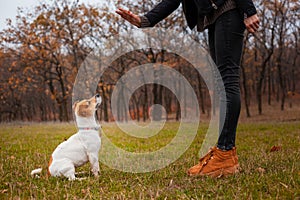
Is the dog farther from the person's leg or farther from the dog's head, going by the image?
the person's leg

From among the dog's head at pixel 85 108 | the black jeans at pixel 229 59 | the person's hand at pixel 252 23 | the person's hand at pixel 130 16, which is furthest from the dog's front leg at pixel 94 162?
the person's hand at pixel 252 23

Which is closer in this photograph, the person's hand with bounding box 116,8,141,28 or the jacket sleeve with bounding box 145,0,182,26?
the person's hand with bounding box 116,8,141,28

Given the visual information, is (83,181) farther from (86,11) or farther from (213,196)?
(86,11)

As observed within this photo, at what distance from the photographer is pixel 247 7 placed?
3203mm

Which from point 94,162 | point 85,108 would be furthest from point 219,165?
point 85,108

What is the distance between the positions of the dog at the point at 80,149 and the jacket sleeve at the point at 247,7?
2091 millimetres

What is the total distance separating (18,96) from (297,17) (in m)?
31.4

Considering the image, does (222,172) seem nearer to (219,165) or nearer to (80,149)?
(219,165)

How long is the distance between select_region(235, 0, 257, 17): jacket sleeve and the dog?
2.09 metres

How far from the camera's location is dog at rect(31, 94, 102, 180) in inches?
A: 138

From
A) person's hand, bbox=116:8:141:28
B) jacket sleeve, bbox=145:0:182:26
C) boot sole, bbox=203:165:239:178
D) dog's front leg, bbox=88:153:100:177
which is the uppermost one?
jacket sleeve, bbox=145:0:182:26

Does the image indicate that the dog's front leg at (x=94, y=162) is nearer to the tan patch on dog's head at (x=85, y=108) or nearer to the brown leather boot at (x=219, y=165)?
the tan patch on dog's head at (x=85, y=108)

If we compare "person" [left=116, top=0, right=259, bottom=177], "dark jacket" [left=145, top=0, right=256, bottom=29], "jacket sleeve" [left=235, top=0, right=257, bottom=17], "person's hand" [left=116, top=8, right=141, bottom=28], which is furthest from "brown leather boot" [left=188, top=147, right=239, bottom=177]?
"person's hand" [left=116, top=8, right=141, bottom=28]

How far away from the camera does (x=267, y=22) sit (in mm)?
27938
